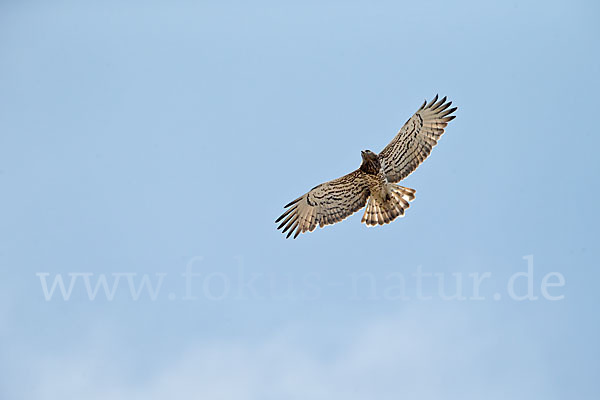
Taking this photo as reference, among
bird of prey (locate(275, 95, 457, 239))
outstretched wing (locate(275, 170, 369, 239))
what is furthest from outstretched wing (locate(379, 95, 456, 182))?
outstretched wing (locate(275, 170, 369, 239))

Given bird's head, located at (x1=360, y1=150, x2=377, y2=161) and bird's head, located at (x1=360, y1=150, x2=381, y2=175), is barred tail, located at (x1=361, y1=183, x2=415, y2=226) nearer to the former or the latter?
bird's head, located at (x1=360, y1=150, x2=381, y2=175)

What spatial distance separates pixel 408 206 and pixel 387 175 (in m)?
0.62

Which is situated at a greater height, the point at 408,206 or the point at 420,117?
the point at 420,117

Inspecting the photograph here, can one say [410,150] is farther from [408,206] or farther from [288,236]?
[288,236]

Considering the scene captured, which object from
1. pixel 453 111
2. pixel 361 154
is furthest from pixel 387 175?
pixel 453 111

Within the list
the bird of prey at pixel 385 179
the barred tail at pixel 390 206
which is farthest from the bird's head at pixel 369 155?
the barred tail at pixel 390 206

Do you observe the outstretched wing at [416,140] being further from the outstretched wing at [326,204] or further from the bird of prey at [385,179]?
the outstretched wing at [326,204]

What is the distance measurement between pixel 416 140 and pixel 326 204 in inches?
73.7

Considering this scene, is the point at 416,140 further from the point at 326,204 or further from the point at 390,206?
the point at 326,204

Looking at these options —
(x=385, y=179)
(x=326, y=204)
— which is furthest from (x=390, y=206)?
(x=326, y=204)

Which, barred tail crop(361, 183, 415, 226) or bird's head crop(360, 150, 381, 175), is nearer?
bird's head crop(360, 150, 381, 175)

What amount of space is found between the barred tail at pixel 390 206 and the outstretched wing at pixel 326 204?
0.24 metres

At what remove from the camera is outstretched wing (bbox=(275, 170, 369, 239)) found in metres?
15.4

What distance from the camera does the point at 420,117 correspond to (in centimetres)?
1500
